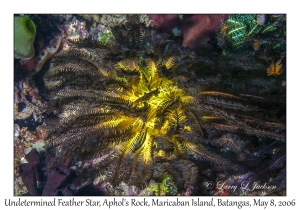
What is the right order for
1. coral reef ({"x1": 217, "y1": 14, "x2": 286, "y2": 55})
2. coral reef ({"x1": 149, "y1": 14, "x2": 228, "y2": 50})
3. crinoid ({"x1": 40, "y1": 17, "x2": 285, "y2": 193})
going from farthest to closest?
coral reef ({"x1": 149, "y1": 14, "x2": 228, "y2": 50})
coral reef ({"x1": 217, "y1": 14, "x2": 286, "y2": 55})
crinoid ({"x1": 40, "y1": 17, "x2": 285, "y2": 193})

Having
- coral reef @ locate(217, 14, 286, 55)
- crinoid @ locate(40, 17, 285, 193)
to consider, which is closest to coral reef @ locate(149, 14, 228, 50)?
coral reef @ locate(217, 14, 286, 55)

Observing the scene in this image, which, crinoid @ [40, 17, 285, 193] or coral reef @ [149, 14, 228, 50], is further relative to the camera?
coral reef @ [149, 14, 228, 50]

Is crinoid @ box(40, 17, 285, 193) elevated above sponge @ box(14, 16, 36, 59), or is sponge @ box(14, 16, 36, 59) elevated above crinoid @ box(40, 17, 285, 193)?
sponge @ box(14, 16, 36, 59)

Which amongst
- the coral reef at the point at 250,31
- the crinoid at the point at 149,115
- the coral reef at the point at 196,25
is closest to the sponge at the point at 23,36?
the crinoid at the point at 149,115

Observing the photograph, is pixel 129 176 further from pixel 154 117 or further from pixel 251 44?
pixel 251 44

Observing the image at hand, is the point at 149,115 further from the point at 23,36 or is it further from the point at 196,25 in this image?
the point at 23,36

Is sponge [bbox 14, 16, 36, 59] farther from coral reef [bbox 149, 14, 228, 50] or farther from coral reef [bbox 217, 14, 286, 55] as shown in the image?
coral reef [bbox 217, 14, 286, 55]

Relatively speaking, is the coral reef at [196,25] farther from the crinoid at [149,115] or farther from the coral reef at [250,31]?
the crinoid at [149,115]
